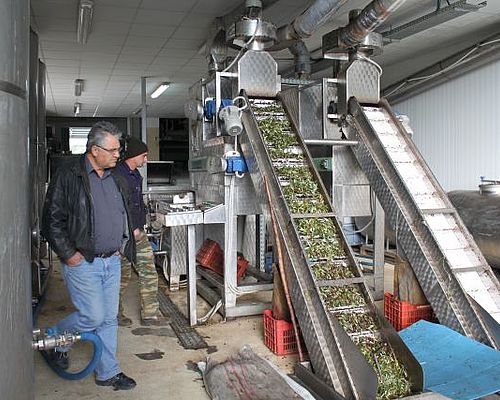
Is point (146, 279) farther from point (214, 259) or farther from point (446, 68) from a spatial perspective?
point (446, 68)

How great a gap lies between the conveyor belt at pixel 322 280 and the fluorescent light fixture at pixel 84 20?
2.58 m

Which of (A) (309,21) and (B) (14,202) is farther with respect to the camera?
(A) (309,21)

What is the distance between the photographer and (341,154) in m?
4.77

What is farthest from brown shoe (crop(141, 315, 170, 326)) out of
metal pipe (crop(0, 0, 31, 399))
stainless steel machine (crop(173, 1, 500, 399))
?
metal pipe (crop(0, 0, 31, 399))

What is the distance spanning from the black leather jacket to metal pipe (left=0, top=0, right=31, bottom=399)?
1.45 meters

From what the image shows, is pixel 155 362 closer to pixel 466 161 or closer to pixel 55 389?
pixel 55 389

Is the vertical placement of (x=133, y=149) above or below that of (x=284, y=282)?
above

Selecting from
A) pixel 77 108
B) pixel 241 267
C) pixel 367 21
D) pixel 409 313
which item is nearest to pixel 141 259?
pixel 241 267

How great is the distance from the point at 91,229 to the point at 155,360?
1.23 meters

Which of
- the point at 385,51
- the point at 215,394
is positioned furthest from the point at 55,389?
the point at 385,51

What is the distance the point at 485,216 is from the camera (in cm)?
546

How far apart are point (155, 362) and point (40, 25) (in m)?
4.97

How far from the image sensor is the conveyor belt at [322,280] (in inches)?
109

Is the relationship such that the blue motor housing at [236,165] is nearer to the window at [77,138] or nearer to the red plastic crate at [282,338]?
the red plastic crate at [282,338]
